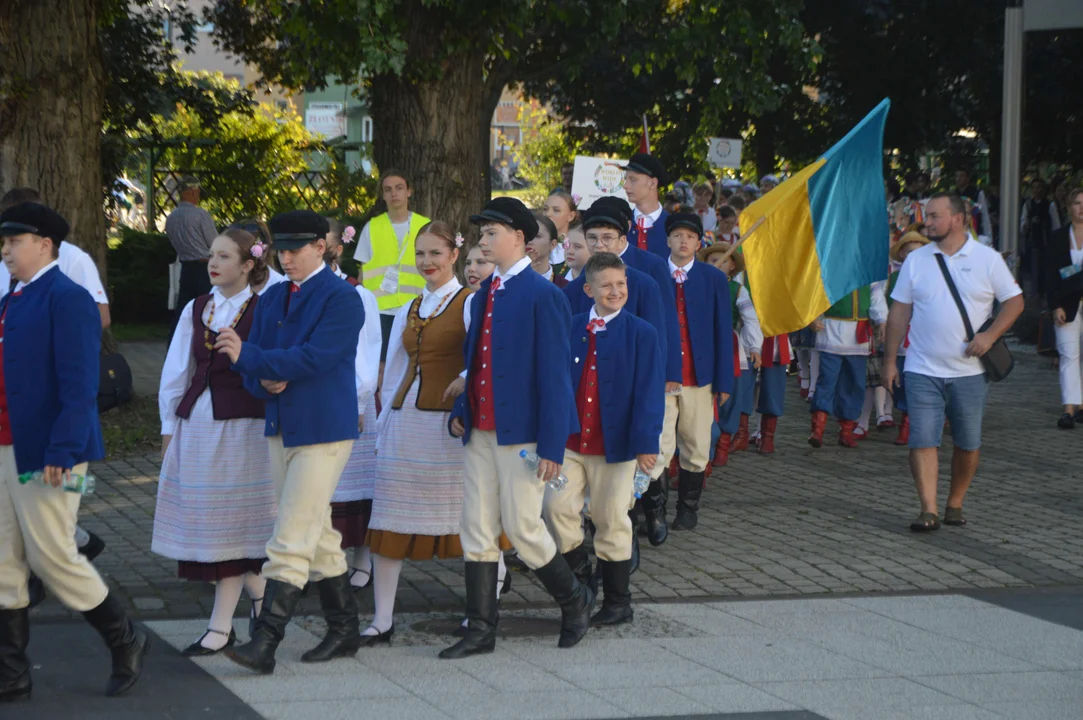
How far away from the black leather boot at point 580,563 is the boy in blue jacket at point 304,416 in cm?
110

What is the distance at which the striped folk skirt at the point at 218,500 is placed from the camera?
625cm

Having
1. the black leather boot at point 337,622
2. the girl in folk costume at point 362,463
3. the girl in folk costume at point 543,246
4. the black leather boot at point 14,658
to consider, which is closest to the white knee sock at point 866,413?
the girl in folk costume at point 543,246

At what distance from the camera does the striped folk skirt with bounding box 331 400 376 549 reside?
7023 millimetres

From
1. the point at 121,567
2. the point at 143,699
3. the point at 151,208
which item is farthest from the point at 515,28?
the point at 151,208

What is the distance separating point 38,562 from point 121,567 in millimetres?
2219

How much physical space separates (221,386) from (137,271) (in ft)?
52.4

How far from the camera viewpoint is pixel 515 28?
41.9 ft

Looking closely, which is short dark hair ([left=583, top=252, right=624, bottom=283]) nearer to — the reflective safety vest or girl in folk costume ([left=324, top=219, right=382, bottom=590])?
girl in folk costume ([left=324, top=219, right=382, bottom=590])

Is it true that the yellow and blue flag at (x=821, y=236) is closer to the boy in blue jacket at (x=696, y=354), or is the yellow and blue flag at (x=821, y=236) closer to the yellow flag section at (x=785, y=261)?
the yellow flag section at (x=785, y=261)

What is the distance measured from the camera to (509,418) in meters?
6.25

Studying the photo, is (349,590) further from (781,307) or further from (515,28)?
(515,28)

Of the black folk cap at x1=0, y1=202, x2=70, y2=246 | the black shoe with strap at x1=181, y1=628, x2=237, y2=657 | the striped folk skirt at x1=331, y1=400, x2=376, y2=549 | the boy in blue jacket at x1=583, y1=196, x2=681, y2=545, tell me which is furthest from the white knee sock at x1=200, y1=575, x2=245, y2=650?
the boy in blue jacket at x1=583, y1=196, x2=681, y2=545

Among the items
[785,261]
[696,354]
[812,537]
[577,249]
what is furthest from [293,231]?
[785,261]

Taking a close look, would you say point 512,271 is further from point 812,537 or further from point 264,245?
point 812,537
